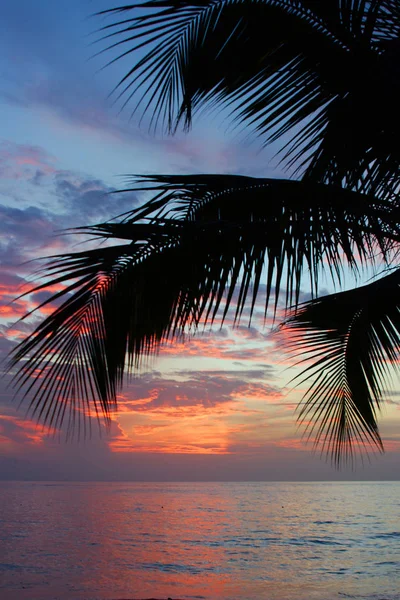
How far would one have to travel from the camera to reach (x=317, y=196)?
10.3ft

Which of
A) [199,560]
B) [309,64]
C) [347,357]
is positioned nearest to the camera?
[309,64]

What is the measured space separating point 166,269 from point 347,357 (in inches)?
125

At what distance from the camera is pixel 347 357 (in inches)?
234

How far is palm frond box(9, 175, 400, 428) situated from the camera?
3.17 meters

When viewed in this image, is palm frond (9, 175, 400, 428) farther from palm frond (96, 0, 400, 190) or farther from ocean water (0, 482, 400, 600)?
ocean water (0, 482, 400, 600)

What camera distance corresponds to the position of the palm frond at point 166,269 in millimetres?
3170

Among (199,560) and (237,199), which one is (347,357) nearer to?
(237,199)

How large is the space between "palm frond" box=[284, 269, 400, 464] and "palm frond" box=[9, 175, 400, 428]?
1.67 m

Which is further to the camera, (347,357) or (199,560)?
(199,560)

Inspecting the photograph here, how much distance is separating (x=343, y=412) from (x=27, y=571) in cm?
1516

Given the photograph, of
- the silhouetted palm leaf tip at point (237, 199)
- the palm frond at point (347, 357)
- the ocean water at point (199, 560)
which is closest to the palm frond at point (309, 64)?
the silhouetted palm leaf tip at point (237, 199)

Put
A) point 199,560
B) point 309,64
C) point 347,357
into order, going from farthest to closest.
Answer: point 199,560 → point 347,357 → point 309,64

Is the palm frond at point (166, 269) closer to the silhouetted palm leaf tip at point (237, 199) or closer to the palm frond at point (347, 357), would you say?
the silhouetted palm leaf tip at point (237, 199)

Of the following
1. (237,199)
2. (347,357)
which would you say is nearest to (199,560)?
(347,357)
